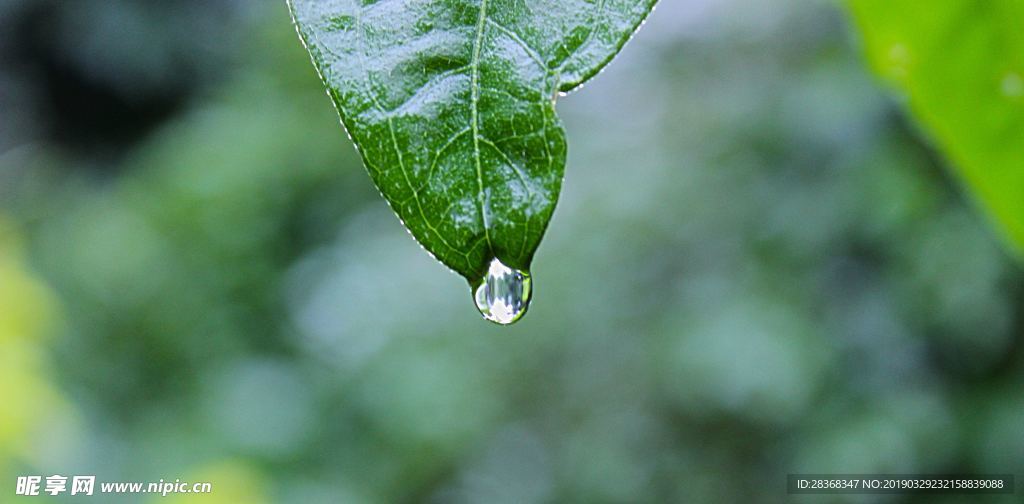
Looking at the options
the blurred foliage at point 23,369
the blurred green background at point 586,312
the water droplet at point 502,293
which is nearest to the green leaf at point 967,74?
the water droplet at point 502,293

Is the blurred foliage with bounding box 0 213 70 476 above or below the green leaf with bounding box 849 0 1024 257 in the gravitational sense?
above

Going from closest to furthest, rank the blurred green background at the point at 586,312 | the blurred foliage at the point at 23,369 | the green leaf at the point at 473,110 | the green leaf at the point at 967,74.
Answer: the green leaf at the point at 473,110 < the green leaf at the point at 967,74 < the blurred foliage at the point at 23,369 < the blurred green background at the point at 586,312

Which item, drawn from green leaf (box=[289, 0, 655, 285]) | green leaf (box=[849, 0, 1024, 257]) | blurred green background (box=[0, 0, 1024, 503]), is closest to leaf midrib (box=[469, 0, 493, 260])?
green leaf (box=[289, 0, 655, 285])

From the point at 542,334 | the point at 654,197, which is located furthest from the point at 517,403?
the point at 654,197

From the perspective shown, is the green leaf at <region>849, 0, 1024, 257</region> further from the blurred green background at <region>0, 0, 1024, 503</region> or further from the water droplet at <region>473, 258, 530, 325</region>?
the blurred green background at <region>0, 0, 1024, 503</region>

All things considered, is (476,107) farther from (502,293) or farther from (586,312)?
(586,312)

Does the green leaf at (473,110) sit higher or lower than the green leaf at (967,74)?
lower

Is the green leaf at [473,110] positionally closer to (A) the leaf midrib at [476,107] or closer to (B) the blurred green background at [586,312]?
(A) the leaf midrib at [476,107]
